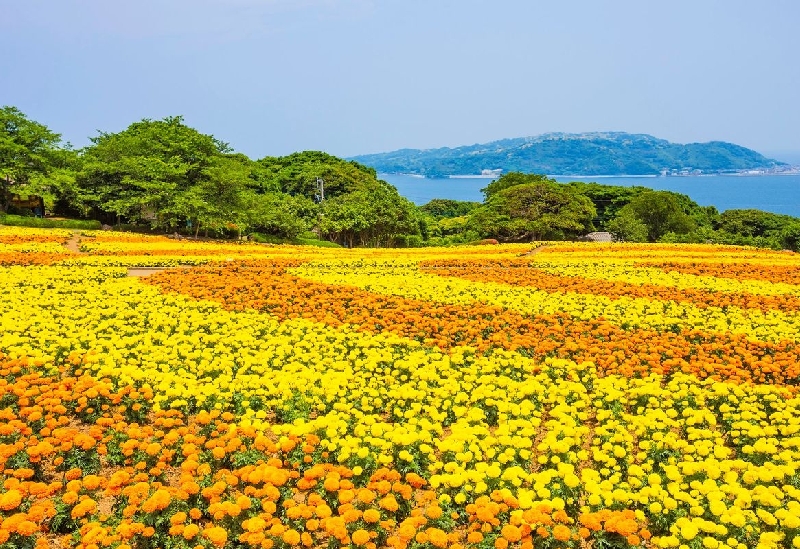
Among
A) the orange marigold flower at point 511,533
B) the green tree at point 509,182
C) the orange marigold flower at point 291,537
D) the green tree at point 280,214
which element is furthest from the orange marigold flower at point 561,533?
the green tree at point 509,182

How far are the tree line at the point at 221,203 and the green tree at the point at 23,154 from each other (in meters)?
0.07

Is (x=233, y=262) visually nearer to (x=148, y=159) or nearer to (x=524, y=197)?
(x=148, y=159)

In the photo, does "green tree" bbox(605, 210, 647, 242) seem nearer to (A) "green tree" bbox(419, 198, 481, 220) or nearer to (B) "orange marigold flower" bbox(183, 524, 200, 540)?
(A) "green tree" bbox(419, 198, 481, 220)

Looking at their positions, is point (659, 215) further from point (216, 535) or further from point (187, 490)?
point (216, 535)

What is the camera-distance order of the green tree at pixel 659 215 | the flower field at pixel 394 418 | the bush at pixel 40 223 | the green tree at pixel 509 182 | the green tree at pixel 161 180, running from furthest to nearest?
the green tree at pixel 509 182, the green tree at pixel 659 215, the green tree at pixel 161 180, the bush at pixel 40 223, the flower field at pixel 394 418

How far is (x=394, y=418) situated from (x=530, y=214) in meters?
45.0

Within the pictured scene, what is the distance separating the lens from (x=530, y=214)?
51219 millimetres

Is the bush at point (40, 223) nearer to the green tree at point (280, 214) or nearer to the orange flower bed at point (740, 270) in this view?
the green tree at point (280, 214)

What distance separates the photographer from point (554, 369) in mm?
9930

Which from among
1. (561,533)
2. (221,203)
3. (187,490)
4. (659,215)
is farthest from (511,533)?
(659,215)

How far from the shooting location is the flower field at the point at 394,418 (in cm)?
550

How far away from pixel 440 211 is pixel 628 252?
74295mm

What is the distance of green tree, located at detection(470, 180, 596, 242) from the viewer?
1965 inches

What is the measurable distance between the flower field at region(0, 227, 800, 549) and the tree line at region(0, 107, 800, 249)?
23.1m
